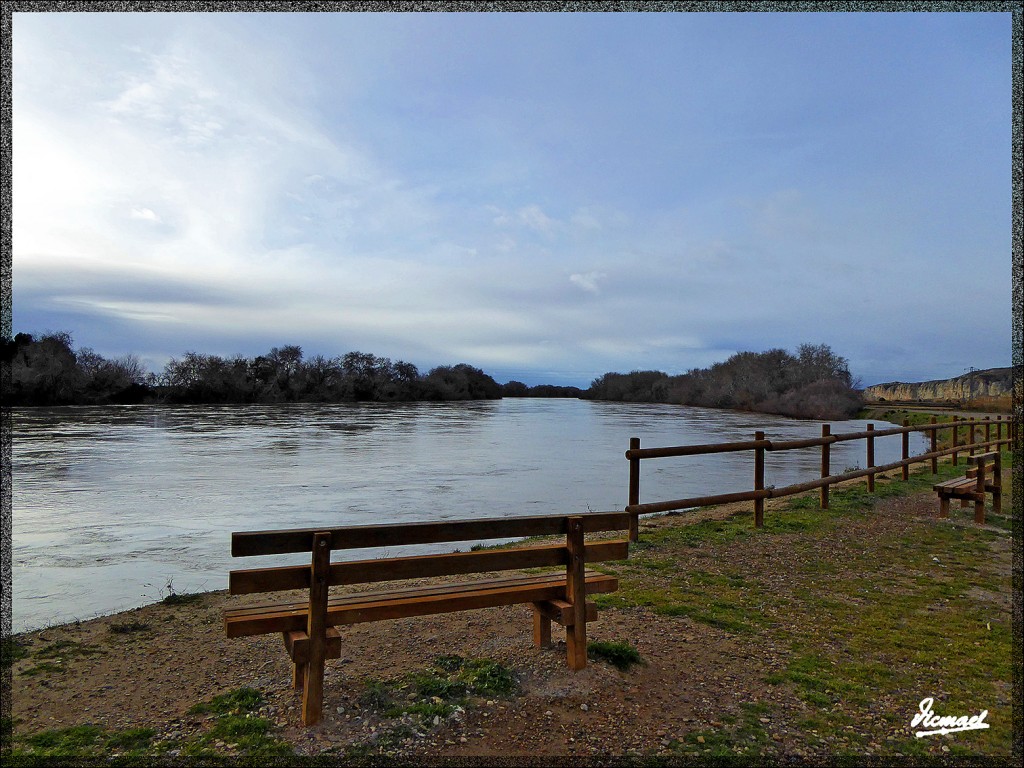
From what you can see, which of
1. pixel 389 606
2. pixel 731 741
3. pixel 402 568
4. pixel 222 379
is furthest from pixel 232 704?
pixel 222 379

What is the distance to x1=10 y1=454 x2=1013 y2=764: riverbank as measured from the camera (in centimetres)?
298

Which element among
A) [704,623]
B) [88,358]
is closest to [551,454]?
[704,623]

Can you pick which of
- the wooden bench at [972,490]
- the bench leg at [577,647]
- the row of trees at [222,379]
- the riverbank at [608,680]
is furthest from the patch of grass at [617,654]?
the row of trees at [222,379]

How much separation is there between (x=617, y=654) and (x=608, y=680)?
1.03ft

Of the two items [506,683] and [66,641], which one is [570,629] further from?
[66,641]

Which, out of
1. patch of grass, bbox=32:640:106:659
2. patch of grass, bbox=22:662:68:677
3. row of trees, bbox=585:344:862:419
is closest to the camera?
patch of grass, bbox=22:662:68:677

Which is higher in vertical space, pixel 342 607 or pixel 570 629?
pixel 342 607

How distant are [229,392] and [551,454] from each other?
52241 millimetres

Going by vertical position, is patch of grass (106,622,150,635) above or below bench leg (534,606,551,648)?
below

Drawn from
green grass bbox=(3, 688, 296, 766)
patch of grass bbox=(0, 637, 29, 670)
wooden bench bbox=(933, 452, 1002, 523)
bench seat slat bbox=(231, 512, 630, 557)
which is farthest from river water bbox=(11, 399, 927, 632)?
wooden bench bbox=(933, 452, 1002, 523)

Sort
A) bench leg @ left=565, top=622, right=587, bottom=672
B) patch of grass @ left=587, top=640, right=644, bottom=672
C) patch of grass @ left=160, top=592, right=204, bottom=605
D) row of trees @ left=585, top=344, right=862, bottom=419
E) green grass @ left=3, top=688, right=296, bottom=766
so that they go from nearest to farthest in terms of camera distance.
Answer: green grass @ left=3, top=688, right=296, bottom=766 < bench leg @ left=565, top=622, right=587, bottom=672 < patch of grass @ left=587, top=640, right=644, bottom=672 < patch of grass @ left=160, top=592, right=204, bottom=605 < row of trees @ left=585, top=344, right=862, bottom=419

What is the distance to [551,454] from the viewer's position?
68.9 ft

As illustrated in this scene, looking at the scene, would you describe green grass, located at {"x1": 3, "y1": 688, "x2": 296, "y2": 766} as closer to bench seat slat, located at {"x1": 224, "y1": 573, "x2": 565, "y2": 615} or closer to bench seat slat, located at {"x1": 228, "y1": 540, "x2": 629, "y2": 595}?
bench seat slat, located at {"x1": 224, "y1": 573, "x2": 565, "y2": 615}

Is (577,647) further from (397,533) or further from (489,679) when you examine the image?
(397,533)
